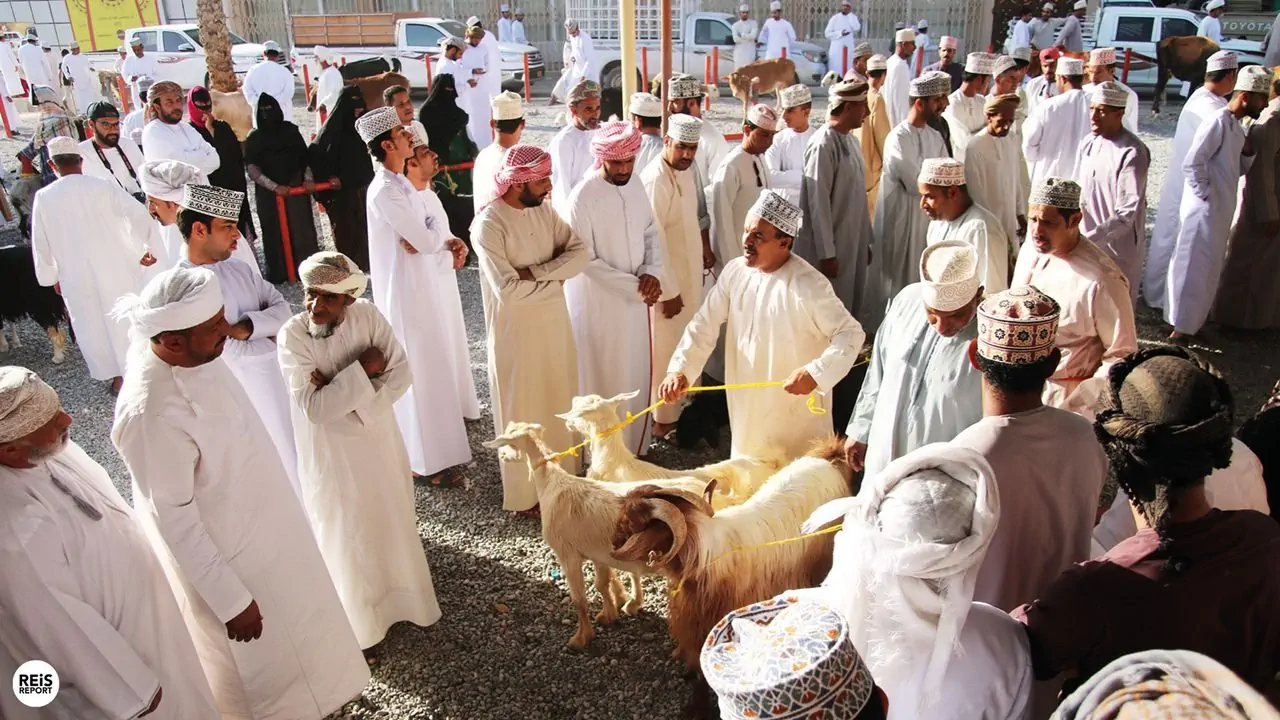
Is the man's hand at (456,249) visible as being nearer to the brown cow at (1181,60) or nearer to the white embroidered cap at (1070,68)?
the white embroidered cap at (1070,68)

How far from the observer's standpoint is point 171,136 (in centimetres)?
743

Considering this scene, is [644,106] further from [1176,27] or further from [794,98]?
[1176,27]

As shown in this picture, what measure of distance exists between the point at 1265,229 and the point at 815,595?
6.09 m

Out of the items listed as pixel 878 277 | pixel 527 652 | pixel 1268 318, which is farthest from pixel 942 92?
pixel 527 652

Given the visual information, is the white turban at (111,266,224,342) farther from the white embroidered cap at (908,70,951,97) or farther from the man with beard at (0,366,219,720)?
the white embroidered cap at (908,70,951,97)

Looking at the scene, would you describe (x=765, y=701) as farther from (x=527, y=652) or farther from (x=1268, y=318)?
(x=1268, y=318)

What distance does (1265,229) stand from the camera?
6230 millimetres

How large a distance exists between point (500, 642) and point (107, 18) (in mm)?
25145

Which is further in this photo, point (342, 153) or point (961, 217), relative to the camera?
point (342, 153)

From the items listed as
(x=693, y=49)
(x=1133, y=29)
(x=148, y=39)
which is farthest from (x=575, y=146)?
(x=148, y=39)

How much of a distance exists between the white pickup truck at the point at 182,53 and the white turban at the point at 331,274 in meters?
17.3

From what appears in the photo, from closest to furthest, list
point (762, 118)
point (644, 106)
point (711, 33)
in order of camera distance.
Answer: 1. point (762, 118)
2. point (644, 106)
3. point (711, 33)

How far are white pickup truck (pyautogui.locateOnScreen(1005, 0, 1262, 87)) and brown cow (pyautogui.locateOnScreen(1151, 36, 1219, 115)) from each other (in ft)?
1.13

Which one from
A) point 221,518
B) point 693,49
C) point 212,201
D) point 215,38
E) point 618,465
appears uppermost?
point 215,38
